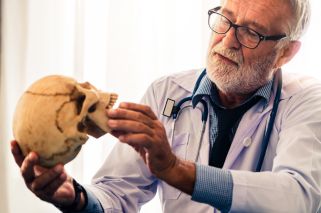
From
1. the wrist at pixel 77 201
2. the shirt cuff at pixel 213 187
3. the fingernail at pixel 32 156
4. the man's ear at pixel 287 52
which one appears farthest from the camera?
the man's ear at pixel 287 52

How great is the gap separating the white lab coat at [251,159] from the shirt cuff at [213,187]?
Answer: 0.5 inches

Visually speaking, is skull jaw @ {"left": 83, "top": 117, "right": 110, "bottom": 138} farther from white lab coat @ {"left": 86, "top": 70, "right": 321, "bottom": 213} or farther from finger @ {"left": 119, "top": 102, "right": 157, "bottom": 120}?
white lab coat @ {"left": 86, "top": 70, "right": 321, "bottom": 213}

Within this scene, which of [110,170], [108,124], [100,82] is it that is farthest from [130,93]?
[108,124]

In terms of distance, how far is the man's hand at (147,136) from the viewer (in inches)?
32.4

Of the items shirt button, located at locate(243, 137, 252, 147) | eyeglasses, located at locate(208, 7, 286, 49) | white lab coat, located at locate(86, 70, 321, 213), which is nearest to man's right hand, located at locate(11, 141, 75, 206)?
white lab coat, located at locate(86, 70, 321, 213)

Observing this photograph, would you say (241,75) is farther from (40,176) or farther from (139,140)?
(40,176)

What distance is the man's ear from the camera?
4.39ft

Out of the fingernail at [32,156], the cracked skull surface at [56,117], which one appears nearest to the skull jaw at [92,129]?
the cracked skull surface at [56,117]

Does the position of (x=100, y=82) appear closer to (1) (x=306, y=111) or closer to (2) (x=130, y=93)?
(2) (x=130, y=93)

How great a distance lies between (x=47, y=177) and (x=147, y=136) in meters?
0.21

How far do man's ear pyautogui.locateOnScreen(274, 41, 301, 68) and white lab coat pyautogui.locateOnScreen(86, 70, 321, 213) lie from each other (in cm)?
5

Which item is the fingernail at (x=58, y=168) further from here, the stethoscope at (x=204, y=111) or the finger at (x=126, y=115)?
the stethoscope at (x=204, y=111)

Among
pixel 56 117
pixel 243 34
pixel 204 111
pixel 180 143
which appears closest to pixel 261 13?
pixel 243 34

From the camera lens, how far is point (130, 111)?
831mm
